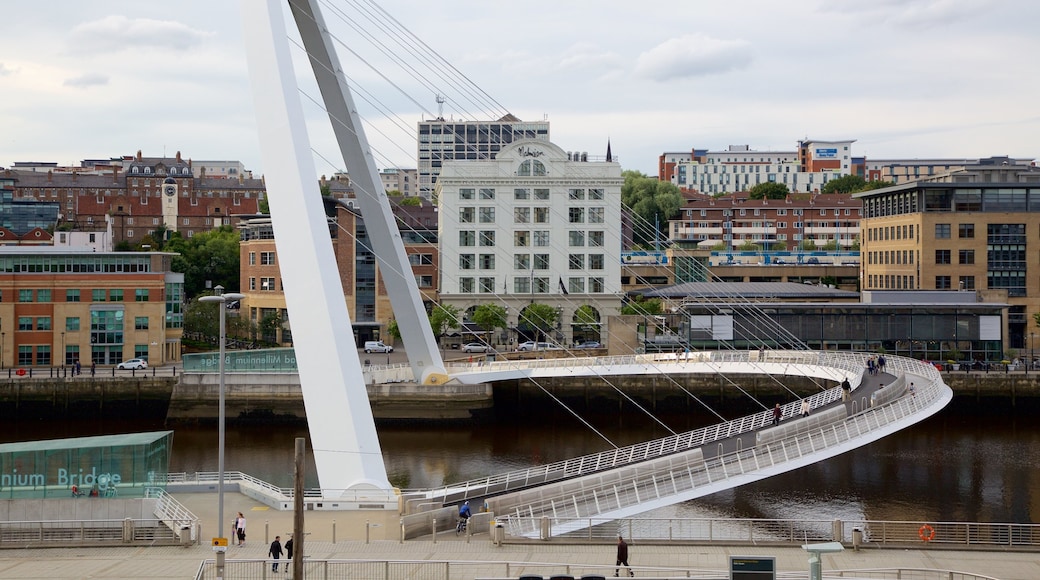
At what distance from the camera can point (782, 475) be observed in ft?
114

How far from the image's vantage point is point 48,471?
927 inches

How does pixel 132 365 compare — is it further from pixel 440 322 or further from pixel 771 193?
pixel 771 193

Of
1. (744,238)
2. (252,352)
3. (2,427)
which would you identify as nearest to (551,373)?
(252,352)

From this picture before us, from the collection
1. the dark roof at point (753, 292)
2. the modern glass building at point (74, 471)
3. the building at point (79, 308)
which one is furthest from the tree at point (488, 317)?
the modern glass building at point (74, 471)

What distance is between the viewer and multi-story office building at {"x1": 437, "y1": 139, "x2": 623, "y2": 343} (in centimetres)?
6775

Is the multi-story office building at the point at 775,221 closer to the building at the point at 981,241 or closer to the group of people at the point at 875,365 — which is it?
the building at the point at 981,241

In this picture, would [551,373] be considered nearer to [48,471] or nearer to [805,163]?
[48,471]

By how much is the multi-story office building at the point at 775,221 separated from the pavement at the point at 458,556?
3885 inches

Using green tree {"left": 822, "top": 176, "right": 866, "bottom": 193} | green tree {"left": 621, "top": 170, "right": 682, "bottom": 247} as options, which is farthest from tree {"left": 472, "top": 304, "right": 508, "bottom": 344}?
green tree {"left": 822, "top": 176, "right": 866, "bottom": 193}

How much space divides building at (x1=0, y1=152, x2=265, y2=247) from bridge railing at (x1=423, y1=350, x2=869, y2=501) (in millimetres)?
80537

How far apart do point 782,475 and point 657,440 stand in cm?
437

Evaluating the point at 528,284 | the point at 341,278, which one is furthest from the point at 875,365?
the point at 341,278

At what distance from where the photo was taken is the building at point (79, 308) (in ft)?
177

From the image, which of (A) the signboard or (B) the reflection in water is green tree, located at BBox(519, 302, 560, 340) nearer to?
(B) the reflection in water
